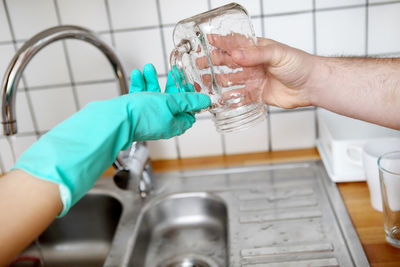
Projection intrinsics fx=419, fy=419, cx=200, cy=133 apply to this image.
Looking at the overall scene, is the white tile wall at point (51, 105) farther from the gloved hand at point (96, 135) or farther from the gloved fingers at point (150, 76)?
the gloved hand at point (96, 135)

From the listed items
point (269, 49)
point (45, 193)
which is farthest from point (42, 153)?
point (269, 49)

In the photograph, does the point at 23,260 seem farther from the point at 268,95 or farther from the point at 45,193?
the point at 268,95

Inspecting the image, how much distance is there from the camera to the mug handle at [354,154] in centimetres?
103

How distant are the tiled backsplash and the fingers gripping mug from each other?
391 millimetres

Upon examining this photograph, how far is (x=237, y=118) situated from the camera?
2.68ft

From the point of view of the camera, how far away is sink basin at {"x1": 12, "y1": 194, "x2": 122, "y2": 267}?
121cm

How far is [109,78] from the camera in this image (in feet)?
4.09

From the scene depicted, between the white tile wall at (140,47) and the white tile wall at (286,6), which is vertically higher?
the white tile wall at (286,6)

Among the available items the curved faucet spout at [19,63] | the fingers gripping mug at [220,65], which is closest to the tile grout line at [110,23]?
the curved faucet spout at [19,63]

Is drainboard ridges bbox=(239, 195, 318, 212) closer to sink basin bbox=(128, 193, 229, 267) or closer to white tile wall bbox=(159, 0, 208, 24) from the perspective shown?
sink basin bbox=(128, 193, 229, 267)

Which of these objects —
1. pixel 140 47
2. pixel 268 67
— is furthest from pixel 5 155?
pixel 268 67

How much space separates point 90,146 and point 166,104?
164 millimetres

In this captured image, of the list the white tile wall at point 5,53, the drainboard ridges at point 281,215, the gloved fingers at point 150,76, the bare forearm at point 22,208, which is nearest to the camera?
the bare forearm at point 22,208

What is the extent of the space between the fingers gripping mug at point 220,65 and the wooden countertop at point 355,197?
13.5 inches
